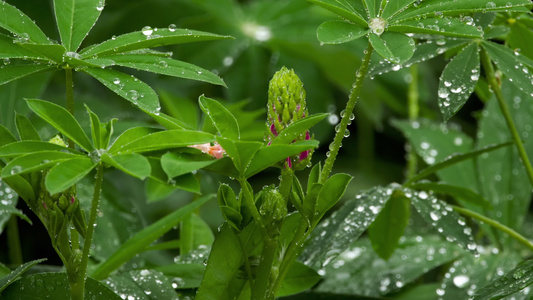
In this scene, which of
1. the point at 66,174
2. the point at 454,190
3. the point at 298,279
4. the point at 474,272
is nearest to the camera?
the point at 66,174

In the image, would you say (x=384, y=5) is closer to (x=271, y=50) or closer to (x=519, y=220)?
(x=519, y=220)

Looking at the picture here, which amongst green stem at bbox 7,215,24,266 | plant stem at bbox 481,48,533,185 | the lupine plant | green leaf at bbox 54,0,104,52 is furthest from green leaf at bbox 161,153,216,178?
green stem at bbox 7,215,24,266

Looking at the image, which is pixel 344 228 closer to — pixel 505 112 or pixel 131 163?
pixel 505 112

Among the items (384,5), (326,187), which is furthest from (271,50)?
(326,187)

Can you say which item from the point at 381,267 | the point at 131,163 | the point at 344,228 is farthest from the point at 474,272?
the point at 131,163

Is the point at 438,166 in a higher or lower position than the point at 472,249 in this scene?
higher

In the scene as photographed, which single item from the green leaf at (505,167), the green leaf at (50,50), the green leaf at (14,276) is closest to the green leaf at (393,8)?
A: the green leaf at (50,50)
